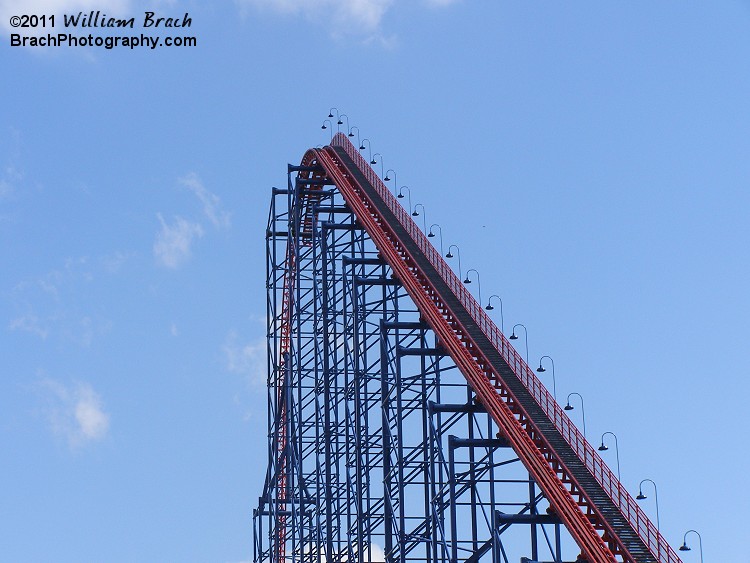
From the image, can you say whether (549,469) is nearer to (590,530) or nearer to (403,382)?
(590,530)

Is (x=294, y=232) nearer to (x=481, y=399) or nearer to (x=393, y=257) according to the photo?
(x=393, y=257)

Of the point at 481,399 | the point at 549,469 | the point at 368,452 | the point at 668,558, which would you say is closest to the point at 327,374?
the point at 368,452

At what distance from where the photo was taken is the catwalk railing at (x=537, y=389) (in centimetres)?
2463

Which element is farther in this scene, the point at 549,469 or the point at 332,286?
the point at 332,286

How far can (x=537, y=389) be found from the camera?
28.3m

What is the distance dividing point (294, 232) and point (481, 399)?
441 inches

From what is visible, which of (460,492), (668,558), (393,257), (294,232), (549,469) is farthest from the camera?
(294,232)

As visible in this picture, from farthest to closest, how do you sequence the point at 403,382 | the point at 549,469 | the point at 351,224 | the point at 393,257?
1. the point at 351,224
2. the point at 393,257
3. the point at 403,382
4. the point at 549,469

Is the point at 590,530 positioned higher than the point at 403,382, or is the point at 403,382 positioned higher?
the point at 403,382

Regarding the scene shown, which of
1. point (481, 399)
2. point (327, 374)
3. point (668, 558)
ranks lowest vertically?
point (668, 558)

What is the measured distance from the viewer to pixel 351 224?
117ft

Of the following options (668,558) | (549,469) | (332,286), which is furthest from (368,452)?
(668,558)

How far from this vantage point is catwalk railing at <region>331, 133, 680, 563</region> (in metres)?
24.6

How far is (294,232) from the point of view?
38.2 metres
